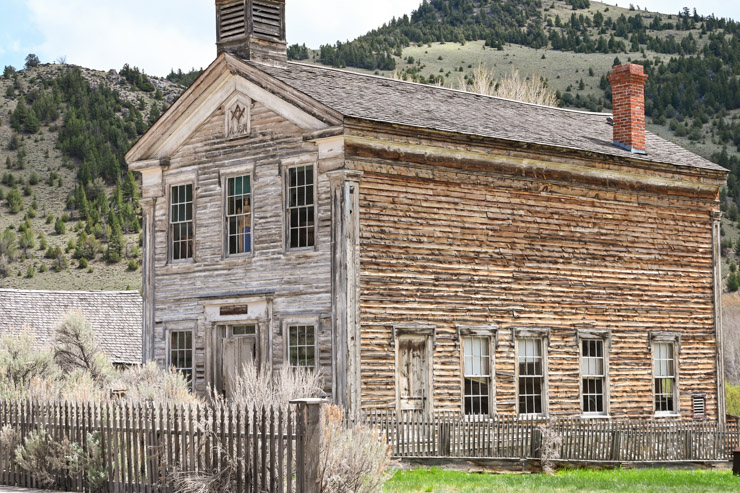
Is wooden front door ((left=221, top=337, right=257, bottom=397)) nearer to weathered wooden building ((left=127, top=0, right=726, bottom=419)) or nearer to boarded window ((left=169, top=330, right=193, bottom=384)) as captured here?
weathered wooden building ((left=127, top=0, right=726, bottom=419))

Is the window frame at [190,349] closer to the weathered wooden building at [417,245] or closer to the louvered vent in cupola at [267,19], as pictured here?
the weathered wooden building at [417,245]

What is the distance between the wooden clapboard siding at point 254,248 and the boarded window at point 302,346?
231 mm

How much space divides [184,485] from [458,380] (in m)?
9.89

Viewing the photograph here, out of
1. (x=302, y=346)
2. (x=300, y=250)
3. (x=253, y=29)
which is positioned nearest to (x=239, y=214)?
(x=300, y=250)

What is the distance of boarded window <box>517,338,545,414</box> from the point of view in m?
24.8

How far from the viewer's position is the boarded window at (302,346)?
2262 cm

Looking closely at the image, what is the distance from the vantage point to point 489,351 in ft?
79.7

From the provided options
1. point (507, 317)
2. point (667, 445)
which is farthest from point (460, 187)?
point (667, 445)

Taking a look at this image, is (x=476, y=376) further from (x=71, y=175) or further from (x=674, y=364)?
(x=71, y=175)

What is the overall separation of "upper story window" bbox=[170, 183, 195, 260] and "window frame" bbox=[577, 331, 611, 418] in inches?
356

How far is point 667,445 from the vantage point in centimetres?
2445

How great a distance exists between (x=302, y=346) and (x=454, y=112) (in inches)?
264

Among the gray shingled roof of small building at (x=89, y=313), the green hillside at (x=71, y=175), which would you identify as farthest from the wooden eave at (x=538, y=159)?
the green hillside at (x=71, y=175)

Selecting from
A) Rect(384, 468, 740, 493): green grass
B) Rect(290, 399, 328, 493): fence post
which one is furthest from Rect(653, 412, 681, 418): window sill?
Rect(290, 399, 328, 493): fence post
